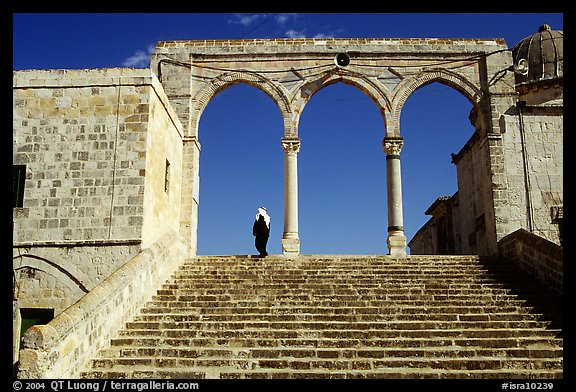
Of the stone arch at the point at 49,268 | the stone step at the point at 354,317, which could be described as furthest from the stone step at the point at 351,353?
the stone arch at the point at 49,268

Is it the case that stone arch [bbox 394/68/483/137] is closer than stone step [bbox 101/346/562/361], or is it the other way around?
stone step [bbox 101/346/562/361]

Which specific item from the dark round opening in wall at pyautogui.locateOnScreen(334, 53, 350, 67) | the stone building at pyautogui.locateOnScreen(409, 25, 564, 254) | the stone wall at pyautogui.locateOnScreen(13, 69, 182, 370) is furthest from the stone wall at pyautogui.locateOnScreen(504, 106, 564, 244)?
the stone wall at pyautogui.locateOnScreen(13, 69, 182, 370)

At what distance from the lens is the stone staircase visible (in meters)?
8.12

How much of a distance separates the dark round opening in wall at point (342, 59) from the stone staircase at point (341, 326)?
7.03 metres

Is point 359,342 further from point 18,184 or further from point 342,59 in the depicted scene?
point 342,59

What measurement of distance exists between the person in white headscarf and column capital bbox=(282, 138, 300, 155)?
9.07 ft

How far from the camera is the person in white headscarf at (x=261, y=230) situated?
14102mm

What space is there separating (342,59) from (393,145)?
10.5ft

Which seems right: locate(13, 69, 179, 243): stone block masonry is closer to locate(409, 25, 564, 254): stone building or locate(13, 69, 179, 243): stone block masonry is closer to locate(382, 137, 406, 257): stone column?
locate(382, 137, 406, 257): stone column

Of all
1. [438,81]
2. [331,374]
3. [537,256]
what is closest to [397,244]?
[537,256]

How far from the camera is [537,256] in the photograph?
12000 mm

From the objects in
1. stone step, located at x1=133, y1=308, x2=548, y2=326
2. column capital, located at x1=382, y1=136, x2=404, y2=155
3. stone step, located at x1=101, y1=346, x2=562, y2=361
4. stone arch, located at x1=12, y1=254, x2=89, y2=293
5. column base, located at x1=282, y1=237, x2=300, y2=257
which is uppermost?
column capital, located at x1=382, y1=136, x2=404, y2=155
